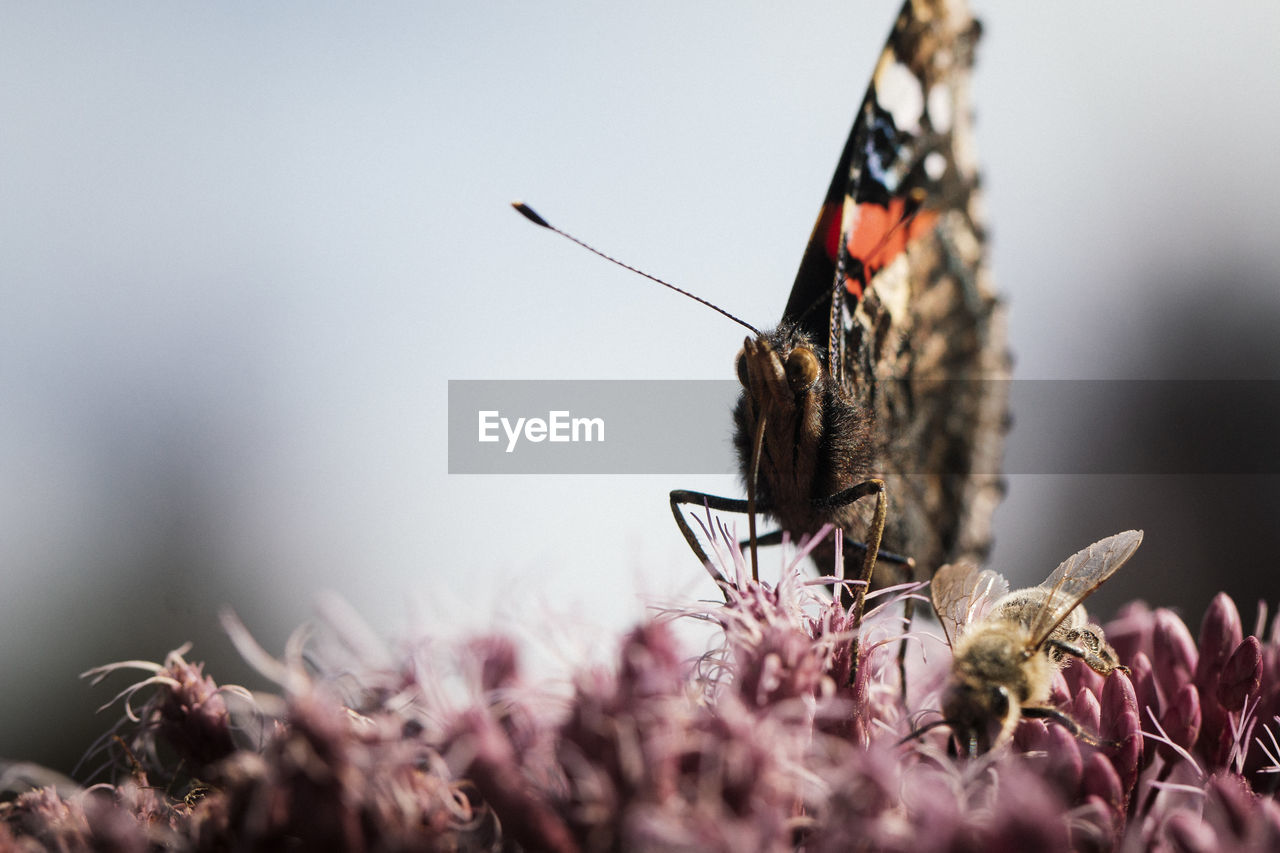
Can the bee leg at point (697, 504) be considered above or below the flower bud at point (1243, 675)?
above

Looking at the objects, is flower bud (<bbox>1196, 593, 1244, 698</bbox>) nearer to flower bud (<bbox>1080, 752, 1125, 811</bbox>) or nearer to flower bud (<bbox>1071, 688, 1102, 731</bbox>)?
flower bud (<bbox>1071, 688, 1102, 731</bbox>)

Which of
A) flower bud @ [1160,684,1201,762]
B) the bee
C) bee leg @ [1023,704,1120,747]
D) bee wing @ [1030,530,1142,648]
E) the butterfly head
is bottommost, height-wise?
flower bud @ [1160,684,1201,762]

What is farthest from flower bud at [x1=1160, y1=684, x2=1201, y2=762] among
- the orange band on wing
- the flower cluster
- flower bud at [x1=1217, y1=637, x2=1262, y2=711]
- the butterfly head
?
the orange band on wing

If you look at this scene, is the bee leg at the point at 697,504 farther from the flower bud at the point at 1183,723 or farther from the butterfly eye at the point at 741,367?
the flower bud at the point at 1183,723

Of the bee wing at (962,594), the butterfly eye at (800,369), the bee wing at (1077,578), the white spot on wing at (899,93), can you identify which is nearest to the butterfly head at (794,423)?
the butterfly eye at (800,369)

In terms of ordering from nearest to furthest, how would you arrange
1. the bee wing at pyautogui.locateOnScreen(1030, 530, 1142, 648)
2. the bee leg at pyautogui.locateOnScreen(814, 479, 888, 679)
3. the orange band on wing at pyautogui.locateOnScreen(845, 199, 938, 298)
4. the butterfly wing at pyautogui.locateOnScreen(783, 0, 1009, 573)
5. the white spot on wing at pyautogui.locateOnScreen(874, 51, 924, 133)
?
1. the bee wing at pyautogui.locateOnScreen(1030, 530, 1142, 648)
2. the bee leg at pyautogui.locateOnScreen(814, 479, 888, 679)
3. the butterfly wing at pyautogui.locateOnScreen(783, 0, 1009, 573)
4. the orange band on wing at pyautogui.locateOnScreen(845, 199, 938, 298)
5. the white spot on wing at pyautogui.locateOnScreen(874, 51, 924, 133)

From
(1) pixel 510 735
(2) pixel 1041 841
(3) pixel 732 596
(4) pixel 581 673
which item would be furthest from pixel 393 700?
(2) pixel 1041 841
